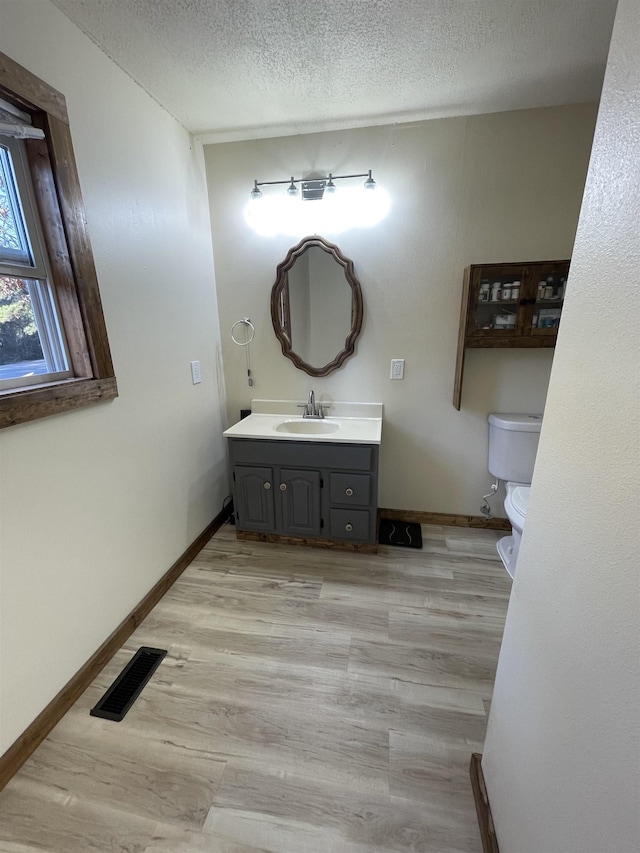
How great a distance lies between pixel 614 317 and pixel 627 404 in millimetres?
142

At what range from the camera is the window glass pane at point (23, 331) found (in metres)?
1.17

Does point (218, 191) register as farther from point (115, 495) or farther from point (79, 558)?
point (79, 558)

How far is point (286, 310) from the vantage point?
225cm

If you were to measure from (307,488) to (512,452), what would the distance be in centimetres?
123

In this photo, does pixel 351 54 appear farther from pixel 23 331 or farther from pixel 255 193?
pixel 23 331

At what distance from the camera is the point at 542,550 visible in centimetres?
75

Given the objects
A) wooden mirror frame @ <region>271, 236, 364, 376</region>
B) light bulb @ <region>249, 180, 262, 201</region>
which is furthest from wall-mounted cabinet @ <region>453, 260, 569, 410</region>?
light bulb @ <region>249, 180, 262, 201</region>

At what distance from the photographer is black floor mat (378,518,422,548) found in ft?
7.36

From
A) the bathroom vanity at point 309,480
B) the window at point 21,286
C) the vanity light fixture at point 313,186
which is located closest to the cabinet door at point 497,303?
→ the bathroom vanity at point 309,480

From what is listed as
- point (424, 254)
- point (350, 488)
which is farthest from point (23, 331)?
point (424, 254)

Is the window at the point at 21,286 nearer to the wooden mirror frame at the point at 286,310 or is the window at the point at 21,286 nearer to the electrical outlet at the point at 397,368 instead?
the wooden mirror frame at the point at 286,310

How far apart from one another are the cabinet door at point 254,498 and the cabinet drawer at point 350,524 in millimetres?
390

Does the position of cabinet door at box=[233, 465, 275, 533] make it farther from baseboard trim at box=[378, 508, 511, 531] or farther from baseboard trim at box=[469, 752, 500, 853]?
baseboard trim at box=[469, 752, 500, 853]

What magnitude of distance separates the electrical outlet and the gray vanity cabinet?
1.83 ft
